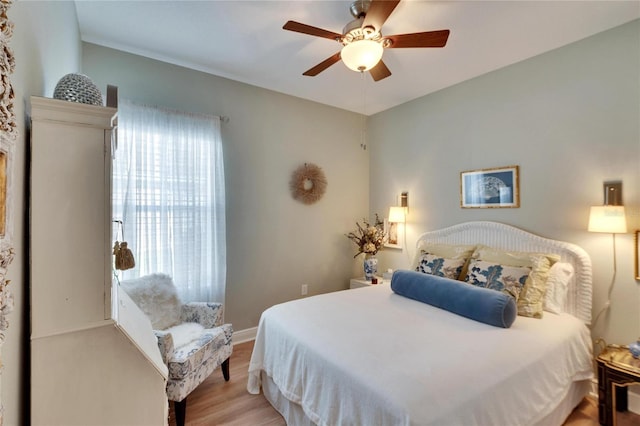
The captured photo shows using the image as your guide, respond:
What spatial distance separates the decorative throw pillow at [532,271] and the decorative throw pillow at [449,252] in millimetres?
177

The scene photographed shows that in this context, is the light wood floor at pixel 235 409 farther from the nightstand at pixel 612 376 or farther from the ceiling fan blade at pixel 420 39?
the ceiling fan blade at pixel 420 39

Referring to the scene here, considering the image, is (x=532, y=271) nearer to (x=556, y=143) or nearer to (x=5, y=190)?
(x=556, y=143)

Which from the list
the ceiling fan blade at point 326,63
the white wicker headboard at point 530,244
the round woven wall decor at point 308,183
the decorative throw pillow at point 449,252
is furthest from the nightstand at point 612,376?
the round woven wall decor at point 308,183

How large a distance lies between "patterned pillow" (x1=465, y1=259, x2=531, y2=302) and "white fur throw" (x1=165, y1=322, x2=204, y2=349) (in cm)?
226

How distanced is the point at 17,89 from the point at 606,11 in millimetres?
3349

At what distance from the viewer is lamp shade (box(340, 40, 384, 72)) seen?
174 cm

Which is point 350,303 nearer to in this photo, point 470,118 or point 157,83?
point 470,118

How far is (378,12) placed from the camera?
1624mm

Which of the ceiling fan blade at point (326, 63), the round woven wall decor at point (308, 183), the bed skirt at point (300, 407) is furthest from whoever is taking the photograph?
the round woven wall decor at point (308, 183)

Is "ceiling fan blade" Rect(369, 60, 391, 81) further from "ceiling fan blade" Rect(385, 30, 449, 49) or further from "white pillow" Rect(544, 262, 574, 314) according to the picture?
"white pillow" Rect(544, 262, 574, 314)

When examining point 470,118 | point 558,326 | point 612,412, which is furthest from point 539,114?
point 612,412

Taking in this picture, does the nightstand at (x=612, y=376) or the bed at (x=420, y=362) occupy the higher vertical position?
the bed at (x=420, y=362)

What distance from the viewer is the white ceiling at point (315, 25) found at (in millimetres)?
1989

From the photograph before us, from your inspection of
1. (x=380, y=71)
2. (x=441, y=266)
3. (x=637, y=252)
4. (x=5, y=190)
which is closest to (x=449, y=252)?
(x=441, y=266)
